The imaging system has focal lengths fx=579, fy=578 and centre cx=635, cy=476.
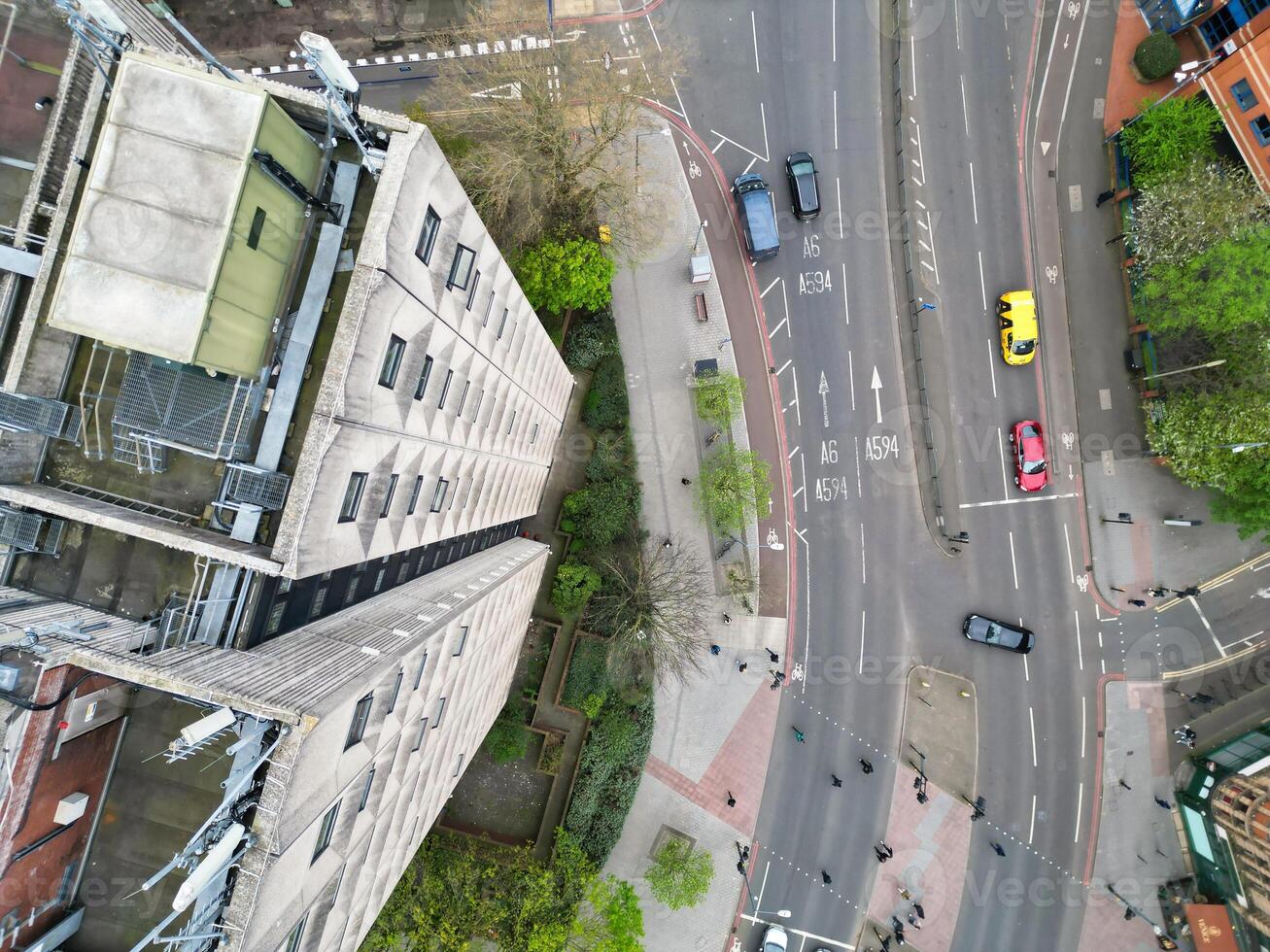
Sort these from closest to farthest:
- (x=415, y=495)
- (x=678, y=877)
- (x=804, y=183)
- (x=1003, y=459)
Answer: (x=415, y=495)
(x=678, y=877)
(x=804, y=183)
(x=1003, y=459)

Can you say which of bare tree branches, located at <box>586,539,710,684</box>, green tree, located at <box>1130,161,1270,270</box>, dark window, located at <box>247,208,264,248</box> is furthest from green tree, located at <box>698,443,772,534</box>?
dark window, located at <box>247,208,264,248</box>

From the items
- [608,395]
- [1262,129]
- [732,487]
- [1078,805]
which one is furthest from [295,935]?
[1262,129]

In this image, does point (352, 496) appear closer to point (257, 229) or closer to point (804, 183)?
point (257, 229)

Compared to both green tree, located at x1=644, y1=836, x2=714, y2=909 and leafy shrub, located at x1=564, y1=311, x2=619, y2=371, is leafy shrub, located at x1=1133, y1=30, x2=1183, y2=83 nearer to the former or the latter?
leafy shrub, located at x1=564, y1=311, x2=619, y2=371

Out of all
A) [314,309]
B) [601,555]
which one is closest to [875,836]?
[601,555]

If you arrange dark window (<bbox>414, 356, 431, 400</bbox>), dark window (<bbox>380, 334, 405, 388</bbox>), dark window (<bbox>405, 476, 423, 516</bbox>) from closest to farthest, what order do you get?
dark window (<bbox>380, 334, 405, 388</bbox>) < dark window (<bbox>414, 356, 431, 400</bbox>) < dark window (<bbox>405, 476, 423, 516</bbox>)

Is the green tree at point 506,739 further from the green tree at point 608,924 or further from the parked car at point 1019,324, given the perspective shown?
the parked car at point 1019,324
